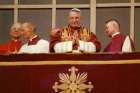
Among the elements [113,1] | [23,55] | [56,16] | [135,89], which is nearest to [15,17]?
[56,16]

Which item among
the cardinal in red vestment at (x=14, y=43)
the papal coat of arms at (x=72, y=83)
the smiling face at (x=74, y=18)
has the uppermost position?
the smiling face at (x=74, y=18)

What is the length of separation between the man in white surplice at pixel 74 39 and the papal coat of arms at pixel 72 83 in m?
0.30

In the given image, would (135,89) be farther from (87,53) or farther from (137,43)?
(137,43)

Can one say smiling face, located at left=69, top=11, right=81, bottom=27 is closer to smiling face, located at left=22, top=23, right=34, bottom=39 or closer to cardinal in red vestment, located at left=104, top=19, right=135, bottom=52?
cardinal in red vestment, located at left=104, top=19, right=135, bottom=52

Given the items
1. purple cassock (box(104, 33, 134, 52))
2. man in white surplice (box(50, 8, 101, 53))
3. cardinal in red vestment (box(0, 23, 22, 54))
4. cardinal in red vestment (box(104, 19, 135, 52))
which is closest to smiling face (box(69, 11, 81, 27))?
man in white surplice (box(50, 8, 101, 53))

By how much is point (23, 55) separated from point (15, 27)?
734mm

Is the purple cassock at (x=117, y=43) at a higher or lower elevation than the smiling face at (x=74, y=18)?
lower

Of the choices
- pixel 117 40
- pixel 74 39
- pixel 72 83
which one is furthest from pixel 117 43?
pixel 72 83

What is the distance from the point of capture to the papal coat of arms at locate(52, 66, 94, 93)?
365 inches

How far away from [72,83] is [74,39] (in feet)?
2.03

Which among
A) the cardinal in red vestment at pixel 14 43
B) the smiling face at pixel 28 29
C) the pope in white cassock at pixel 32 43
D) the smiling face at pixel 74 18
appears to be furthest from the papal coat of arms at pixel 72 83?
the cardinal in red vestment at pixel 14 43

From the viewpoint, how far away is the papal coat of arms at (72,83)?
9.27 metres

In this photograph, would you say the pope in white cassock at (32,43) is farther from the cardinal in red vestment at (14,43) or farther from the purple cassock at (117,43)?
the purple cassock at (117,43)

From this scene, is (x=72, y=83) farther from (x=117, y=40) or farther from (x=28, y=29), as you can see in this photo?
(x=28, y=29)
